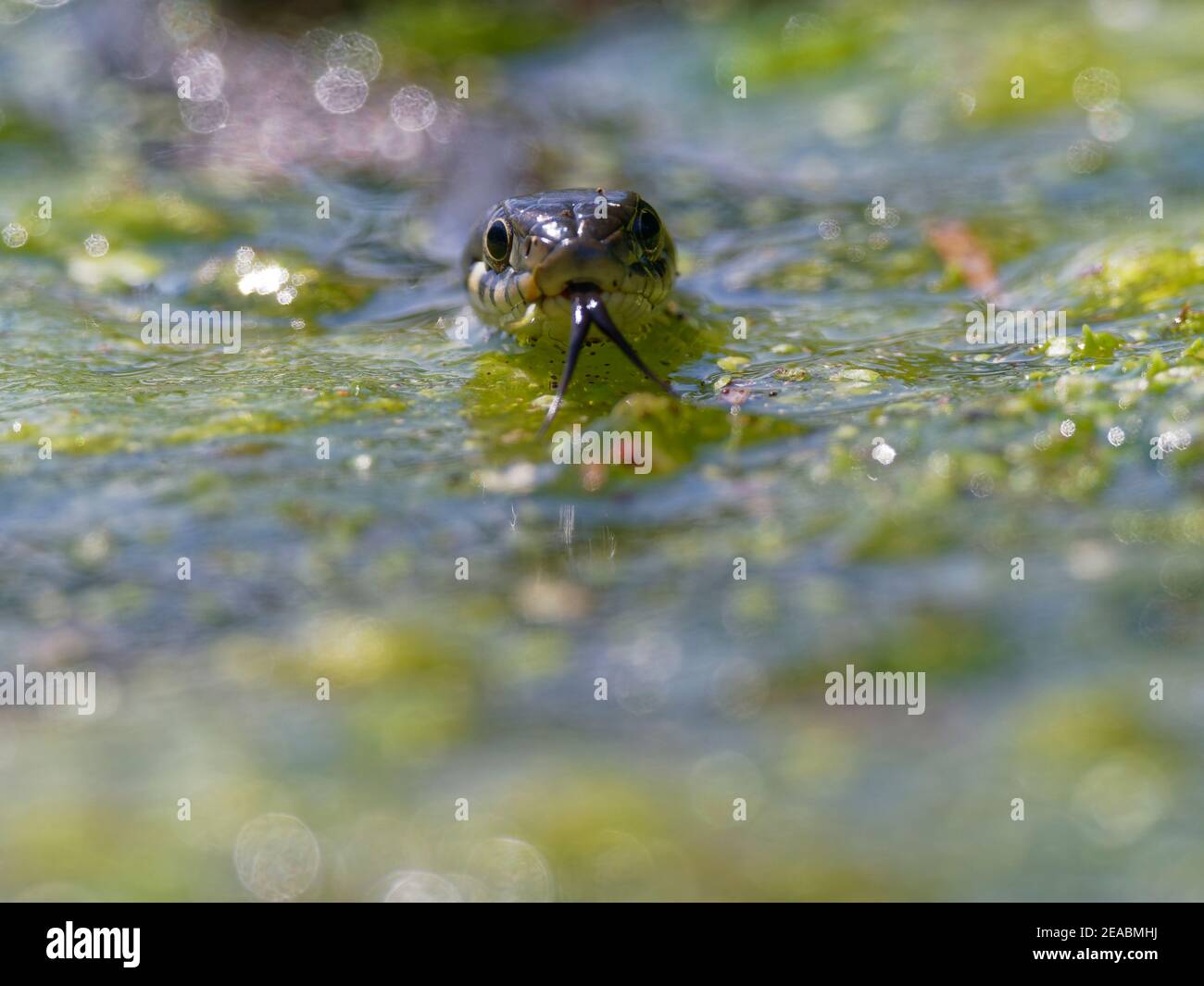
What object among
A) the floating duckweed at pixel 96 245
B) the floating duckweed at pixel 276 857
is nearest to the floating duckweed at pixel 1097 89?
the floating duckweed at pixel 96 245

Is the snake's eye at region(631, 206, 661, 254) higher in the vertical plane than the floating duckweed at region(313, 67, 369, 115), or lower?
lower

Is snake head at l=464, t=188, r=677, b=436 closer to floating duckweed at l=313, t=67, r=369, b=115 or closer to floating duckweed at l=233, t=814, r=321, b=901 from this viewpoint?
floating duckweed at l=233, t=814, r=321, b=901

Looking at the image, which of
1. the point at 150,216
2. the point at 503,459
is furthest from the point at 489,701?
the point at 150,216

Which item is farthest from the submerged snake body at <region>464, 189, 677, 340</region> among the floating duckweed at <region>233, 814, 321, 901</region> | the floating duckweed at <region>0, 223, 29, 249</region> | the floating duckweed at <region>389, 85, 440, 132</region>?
the floating duckweed at <region>389, 85, 440, 132</region>

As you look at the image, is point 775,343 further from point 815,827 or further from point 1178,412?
point 815,827

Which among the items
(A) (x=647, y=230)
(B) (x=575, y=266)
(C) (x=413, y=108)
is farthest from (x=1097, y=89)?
(B) (x=575, y=266)

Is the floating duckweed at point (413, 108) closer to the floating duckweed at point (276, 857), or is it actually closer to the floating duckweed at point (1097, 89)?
the floating duckweed at point (1097, 89)

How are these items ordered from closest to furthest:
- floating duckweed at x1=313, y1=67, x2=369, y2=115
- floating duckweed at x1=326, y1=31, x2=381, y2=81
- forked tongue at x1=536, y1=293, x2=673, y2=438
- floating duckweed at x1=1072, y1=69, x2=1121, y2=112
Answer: forked tongue at x1=536, y1=293, x2=673, y2=438, floating duckweed at x1=1072, y1=69, x2=1121, y2=112, floating duckweed at x1=313, y1=67, x2=369, y2=115, floating duckweed at x1=326, y1=31, x2=381, y2=81

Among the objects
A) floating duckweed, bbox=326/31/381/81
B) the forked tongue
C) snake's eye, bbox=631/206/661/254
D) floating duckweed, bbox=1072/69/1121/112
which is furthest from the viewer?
floating duckweed, bbox=326/31/381/81
